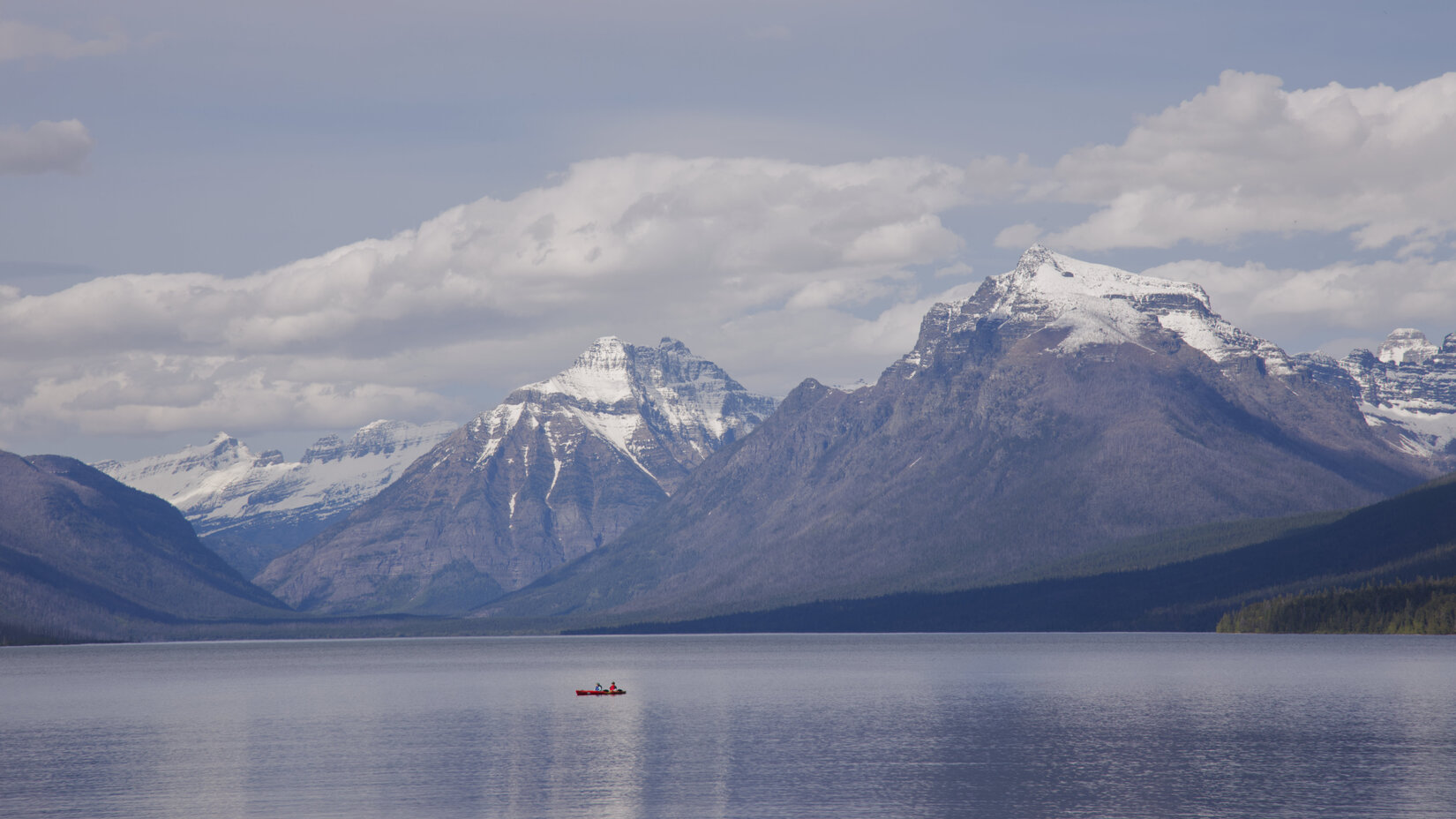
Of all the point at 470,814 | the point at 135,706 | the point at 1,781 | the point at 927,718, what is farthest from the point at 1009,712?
the point at 135,706

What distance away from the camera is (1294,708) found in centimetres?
14975

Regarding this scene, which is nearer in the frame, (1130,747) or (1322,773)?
(1322,773)

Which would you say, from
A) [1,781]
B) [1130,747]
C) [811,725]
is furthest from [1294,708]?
[1,781]

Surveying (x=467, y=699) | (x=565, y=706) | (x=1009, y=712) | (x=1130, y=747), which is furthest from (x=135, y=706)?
(x=1130, y=747)

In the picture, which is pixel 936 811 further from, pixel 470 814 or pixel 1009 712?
pixel 1009 712

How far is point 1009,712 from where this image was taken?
504ft

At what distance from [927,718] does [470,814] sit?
224ft

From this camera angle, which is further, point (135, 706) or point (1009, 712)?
point (135, 706)

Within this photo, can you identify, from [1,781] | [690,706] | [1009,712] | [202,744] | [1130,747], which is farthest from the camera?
[690,706]

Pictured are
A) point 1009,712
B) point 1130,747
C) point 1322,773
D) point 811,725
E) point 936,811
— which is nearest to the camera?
point 936,811

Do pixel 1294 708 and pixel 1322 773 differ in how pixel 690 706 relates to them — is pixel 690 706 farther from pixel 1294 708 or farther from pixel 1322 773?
pixel 1322 773

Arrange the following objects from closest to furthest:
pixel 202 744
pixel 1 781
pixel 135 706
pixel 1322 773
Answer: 1. pixel 1322 773
2. pixel 1 781
3. pixel 202 744
4. pixel 135 706

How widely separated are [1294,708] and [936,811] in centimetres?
7571

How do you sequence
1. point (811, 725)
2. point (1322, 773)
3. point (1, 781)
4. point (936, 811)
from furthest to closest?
point (811, 725), point (1, 781), point (1322, 773), point (936, 811)
